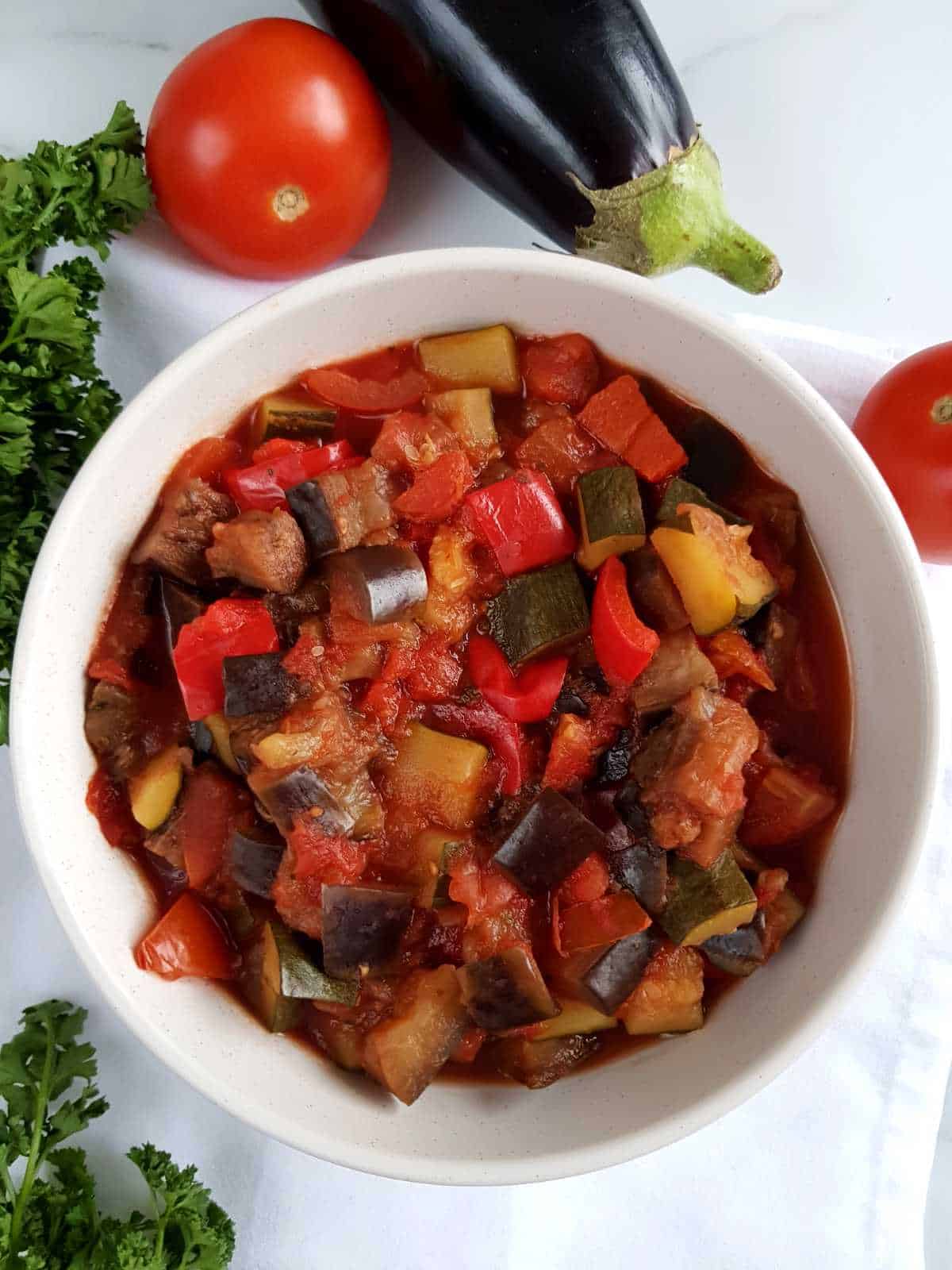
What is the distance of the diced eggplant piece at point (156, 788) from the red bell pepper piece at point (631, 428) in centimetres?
142

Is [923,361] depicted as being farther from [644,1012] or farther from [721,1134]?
[721,1134]

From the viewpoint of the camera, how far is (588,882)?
9.88ft

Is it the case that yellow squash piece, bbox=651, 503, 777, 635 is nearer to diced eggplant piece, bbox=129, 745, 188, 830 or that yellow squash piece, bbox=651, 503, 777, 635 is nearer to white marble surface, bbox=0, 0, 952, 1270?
white marble surface, bbox=0, 0, 952, 1270

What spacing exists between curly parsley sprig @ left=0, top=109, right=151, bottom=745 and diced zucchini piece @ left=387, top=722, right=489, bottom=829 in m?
1.18

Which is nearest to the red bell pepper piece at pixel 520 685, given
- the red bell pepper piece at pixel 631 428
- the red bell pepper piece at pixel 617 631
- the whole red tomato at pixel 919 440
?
the red bell pepper piece at pixel 617 631

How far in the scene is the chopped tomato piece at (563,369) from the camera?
3.14m

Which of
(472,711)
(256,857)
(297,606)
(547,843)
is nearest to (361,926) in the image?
(256,857)

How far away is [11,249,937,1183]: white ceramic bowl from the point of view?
289cm

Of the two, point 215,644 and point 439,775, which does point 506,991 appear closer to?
point 439,775

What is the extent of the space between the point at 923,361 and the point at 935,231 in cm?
64

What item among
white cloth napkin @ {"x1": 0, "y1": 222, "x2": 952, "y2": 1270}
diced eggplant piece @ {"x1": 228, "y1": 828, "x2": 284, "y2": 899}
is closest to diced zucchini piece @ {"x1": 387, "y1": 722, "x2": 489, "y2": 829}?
diced eggplant piece @ {"x1": 228, "y1": 828, "x2": 284, "y2": 899}

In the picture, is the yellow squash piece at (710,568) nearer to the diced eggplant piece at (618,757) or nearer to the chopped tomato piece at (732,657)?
the chopped tomato piece at (732,657)

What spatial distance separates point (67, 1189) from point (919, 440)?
342cm

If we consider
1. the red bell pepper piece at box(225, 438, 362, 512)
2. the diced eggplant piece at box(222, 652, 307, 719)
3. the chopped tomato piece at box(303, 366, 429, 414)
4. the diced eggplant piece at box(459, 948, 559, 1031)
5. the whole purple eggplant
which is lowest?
the diced eggplant piece at box(459, 948, 559, 1031)
